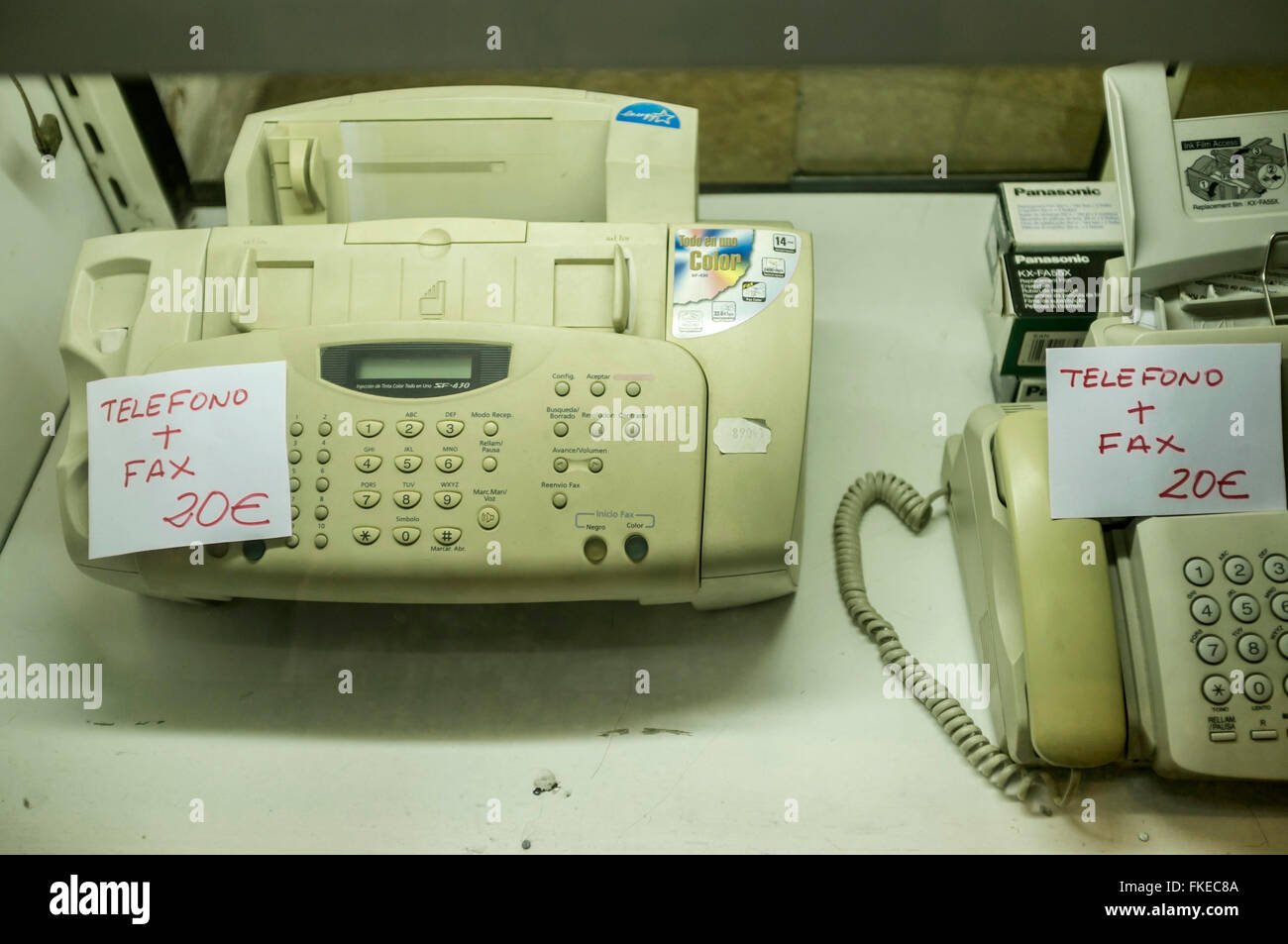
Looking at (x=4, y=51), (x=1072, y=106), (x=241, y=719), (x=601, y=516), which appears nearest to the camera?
(x=4, y=51)

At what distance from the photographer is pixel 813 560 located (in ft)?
2.93

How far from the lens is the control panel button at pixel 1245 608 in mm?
658

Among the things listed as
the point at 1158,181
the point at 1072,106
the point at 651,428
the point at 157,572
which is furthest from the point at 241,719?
the point at 1072,106

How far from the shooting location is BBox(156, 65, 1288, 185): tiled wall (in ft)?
2.73

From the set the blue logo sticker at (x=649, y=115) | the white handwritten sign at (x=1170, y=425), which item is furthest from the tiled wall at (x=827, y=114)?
the white handwritten sign at (x=1170, y=425)

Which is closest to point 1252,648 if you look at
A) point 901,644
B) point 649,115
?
point 901,644

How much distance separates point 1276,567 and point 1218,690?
0.29 ft

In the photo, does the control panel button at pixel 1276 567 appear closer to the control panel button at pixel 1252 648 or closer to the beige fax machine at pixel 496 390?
the control panel button at pixel 1252 648

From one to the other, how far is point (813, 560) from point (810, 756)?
0.18 metres

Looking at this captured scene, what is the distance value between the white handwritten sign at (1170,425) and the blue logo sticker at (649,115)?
Answer: 1.25 ft

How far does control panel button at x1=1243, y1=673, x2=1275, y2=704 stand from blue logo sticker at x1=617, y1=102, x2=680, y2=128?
589 millimetres

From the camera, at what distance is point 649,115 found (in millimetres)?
868

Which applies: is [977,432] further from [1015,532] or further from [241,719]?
[241,719]

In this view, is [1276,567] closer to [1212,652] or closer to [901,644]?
[1212,652]
